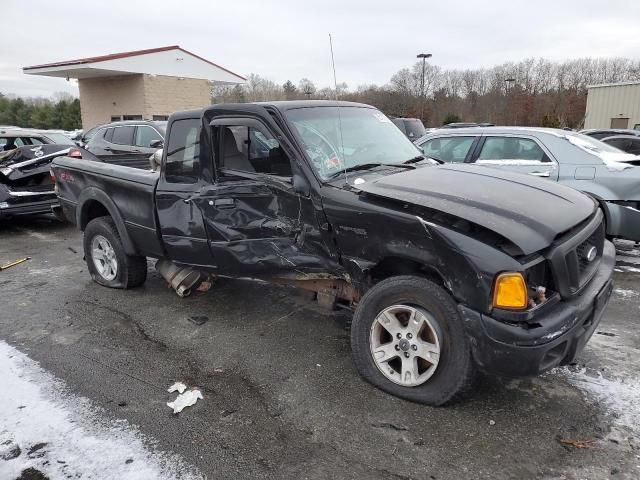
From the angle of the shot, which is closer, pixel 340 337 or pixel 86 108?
pixel 340 337

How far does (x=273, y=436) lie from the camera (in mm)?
2842

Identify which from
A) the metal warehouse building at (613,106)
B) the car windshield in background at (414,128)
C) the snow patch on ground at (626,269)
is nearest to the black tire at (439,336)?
the snow patch on ground at (626,269)

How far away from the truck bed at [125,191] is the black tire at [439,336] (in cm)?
235

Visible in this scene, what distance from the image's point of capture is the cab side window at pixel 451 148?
6.86 meters

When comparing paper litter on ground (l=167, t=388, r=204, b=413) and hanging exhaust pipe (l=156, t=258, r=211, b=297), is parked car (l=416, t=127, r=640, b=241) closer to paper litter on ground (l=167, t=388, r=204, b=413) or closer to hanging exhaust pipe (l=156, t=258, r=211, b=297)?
hanging exhaust pipe (l=156, t=258, r=211, b=297)

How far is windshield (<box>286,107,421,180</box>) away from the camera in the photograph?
3.57m

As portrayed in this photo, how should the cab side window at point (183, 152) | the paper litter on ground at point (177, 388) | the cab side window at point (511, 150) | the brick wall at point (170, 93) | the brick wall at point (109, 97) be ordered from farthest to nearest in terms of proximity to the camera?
the brick wall at point (109, 97)
the brick wall at point (170, 93)
the cab side window at point (511, 150)
the cab side window at point (183, 152)
the paper litter on ground at point (177, 388)

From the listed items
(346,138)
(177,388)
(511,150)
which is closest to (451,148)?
(511,150)

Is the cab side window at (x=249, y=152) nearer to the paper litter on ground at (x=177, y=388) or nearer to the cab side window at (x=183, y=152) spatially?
the cab side window at (x=183, y=152)

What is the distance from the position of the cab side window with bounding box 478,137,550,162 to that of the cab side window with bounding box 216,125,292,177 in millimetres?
3921

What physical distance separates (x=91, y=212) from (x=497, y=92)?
4794 centimetres

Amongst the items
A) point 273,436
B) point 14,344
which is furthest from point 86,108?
Result: point 273,436

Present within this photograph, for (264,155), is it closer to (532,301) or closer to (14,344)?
(532,301)

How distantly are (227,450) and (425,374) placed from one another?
50.2 inches
